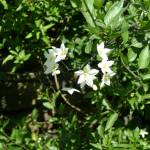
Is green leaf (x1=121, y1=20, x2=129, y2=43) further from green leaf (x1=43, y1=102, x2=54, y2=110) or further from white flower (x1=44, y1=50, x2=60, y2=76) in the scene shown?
green leaf (x1=43, y1=102, x2=54, y2=110)

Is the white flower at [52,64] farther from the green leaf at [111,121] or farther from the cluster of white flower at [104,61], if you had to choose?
the green leaf at [111,121]

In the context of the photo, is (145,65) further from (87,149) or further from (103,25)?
(87,149)

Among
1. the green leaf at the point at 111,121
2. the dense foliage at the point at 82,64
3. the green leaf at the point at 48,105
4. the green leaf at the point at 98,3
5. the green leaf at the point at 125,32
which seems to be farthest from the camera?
the green leaf at the point at 48,105

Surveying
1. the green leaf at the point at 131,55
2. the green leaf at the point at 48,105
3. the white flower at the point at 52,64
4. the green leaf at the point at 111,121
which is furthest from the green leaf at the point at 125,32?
the green leaf at the point at 48,105

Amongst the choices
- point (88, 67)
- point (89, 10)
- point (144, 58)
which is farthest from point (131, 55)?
point (89, 10)

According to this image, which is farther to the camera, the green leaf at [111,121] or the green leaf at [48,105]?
the green leaf at [48,105]

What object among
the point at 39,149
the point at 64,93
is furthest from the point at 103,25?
the point at 64,93

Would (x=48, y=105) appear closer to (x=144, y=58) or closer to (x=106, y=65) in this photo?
(x=106, y=65)

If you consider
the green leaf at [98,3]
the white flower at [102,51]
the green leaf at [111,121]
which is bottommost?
the green leaf at [111,121]
